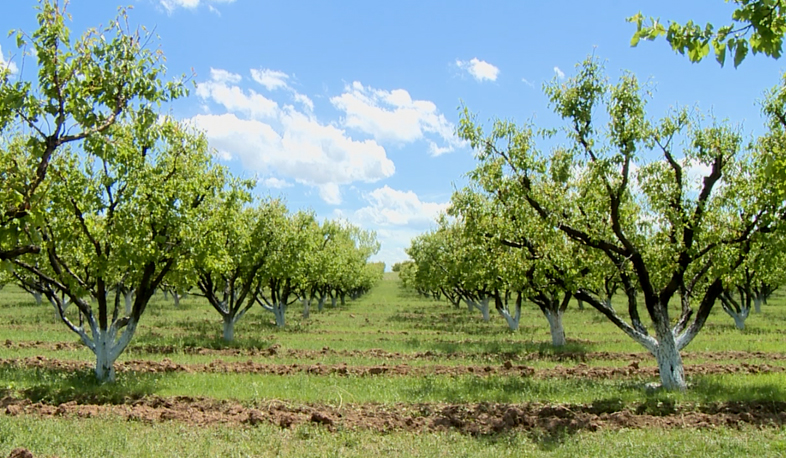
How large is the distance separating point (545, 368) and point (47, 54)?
1627 cm

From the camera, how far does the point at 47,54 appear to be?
226 inches

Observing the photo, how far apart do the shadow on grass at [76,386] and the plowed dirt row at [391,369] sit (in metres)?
0.90

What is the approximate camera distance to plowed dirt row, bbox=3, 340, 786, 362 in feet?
65.6

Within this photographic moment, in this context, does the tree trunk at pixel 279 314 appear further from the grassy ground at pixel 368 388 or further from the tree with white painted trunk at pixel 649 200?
the tree with white painted trunk at pixel 649 200

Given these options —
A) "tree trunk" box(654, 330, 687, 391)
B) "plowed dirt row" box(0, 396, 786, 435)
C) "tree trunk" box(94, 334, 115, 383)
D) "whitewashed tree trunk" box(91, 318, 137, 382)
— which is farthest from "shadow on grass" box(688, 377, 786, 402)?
"tree trunk" box(94, 334, 115, 383)

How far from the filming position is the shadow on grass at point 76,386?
12.7 metres

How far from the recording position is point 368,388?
13.9 m

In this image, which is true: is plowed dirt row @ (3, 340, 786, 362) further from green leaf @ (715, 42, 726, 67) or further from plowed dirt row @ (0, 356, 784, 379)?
green leaf @ (715, 42, 726, 67)

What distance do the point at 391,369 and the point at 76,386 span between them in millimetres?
8877

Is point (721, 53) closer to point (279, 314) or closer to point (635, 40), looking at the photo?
point (635, 40)

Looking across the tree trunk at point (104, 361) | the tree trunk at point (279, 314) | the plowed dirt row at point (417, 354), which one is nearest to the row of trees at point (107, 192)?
the tree trunk at point (104, 361)

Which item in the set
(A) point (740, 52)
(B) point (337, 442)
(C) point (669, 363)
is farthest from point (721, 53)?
(C) point (669, 363)

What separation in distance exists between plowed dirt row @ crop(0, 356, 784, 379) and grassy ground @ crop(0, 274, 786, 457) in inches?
28.5

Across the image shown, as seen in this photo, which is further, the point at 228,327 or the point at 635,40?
the point at 228,327
